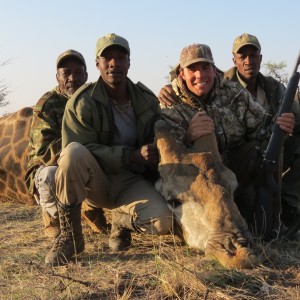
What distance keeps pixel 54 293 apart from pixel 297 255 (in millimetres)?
1772

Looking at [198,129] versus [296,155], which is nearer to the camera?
[198,129]

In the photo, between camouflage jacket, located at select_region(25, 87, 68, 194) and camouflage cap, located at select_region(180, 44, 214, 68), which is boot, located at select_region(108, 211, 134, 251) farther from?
camouflage cap, located at select_region(180, 44, 214, 68)

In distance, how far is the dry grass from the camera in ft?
9.45

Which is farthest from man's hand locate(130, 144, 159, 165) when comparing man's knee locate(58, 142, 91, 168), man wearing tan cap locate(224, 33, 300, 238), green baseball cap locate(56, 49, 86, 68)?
green baseball cap locate(56, 49, 86, 68)

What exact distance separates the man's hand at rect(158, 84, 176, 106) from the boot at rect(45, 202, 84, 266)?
1.13m

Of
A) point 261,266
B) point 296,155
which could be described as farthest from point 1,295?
point 296,155

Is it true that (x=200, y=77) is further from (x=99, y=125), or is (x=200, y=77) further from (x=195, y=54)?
(x=99, y=125)

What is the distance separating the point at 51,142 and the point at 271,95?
216cm

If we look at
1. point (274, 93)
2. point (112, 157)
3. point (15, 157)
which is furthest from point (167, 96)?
point (15, 157)

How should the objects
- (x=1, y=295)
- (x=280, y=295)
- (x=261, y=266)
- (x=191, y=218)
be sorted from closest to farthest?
(x=280, y=295) < (x=1, y=295) < (x=261, y=266) < (x=191, y=218)

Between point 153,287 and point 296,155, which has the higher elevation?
point 296,155

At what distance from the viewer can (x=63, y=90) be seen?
518cm

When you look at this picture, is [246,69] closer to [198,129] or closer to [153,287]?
[198,129]

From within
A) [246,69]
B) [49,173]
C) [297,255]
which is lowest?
[297,255]
